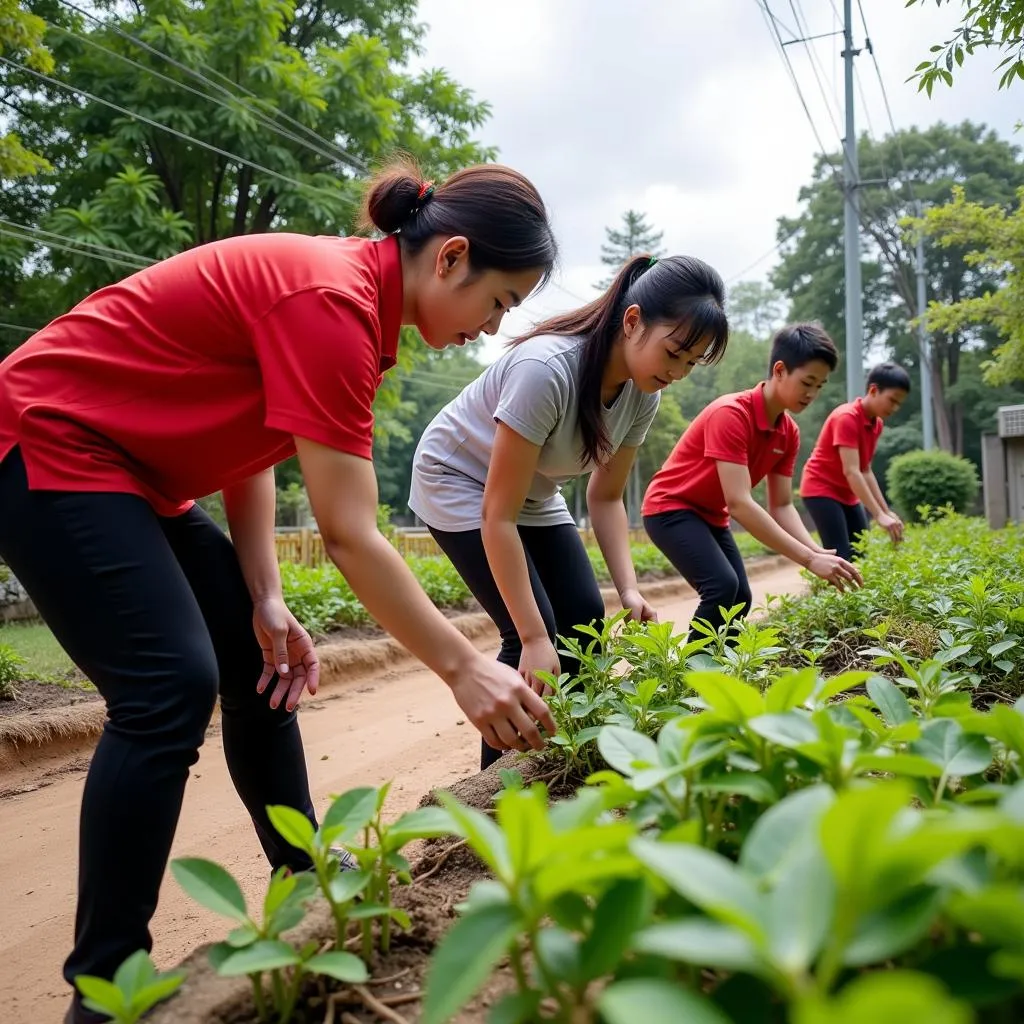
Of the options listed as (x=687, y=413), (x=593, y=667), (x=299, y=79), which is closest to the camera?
(x=593, y=667)

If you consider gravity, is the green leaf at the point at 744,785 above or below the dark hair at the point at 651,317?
below

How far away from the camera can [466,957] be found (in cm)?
59

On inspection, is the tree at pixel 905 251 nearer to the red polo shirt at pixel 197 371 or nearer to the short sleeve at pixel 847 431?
the short sleeve at pixel 847 431

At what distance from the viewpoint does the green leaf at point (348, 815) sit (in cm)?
97

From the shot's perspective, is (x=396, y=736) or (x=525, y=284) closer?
(x=525, y=284)

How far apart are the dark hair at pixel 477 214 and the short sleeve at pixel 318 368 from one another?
1.45ft

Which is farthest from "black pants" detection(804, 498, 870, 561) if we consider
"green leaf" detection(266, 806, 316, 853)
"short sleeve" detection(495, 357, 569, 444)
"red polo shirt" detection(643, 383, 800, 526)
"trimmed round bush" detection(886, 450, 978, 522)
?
"trimmed round bush" detection(886, 450, 978, 522)

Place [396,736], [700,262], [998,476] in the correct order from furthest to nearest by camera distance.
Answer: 1. [998,476]
2. [396,736]
3. [700,262]

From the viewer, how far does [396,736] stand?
4.09 meters

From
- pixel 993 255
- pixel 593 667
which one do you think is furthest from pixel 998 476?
pixel 593 667

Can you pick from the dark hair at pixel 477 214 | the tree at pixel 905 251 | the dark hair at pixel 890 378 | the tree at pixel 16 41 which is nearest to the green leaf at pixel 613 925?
the dark hair at pixel 477 214

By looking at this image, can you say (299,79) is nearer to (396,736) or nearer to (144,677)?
(396,736)

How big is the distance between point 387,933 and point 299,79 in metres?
12.0

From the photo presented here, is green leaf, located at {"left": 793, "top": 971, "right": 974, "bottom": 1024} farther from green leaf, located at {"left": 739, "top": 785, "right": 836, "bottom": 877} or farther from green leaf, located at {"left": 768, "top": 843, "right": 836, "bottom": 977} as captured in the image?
green leaf, located at {"left": 739, "top": 785, "right": 836, "bottom": 877}
